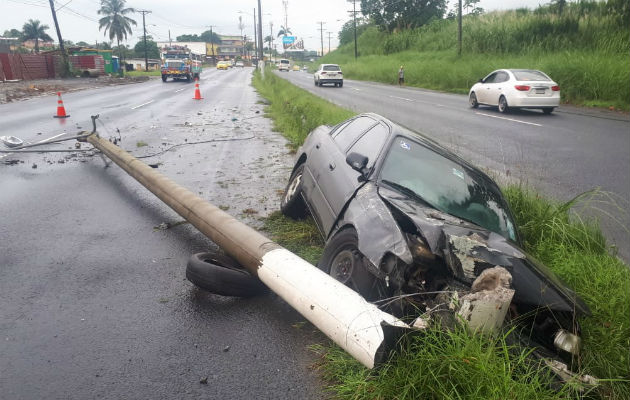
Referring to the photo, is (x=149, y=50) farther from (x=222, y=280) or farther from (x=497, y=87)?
(x=222, y=280)

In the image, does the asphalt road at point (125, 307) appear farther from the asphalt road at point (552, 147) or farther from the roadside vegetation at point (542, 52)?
the roadside vegetation at point (542, 52)

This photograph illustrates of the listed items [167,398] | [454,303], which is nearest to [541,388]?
[454,303]

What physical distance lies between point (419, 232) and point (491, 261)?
477 millimetres

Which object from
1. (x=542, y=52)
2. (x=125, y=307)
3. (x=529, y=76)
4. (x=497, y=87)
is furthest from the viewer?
(x=542, y=52)

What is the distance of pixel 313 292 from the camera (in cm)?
305

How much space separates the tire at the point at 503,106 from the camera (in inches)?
671

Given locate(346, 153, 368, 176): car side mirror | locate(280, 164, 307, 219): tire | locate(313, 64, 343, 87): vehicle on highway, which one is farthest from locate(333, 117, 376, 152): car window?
locate(313, 64, 343, 87): vehicle on highway

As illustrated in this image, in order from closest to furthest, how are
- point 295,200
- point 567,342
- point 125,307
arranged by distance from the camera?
point 567,342 < point 125,307 < point 295,200

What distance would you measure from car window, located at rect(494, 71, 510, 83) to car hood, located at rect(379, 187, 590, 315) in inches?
612

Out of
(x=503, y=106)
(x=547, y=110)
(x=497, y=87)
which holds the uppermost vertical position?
(x=497, y=87)

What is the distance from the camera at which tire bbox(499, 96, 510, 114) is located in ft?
55.9

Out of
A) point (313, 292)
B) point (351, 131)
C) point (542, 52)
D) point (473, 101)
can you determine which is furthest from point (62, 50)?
point (313, 292)

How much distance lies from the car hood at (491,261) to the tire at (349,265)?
1.50 feet

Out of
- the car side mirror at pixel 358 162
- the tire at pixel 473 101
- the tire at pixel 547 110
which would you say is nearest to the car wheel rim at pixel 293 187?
the car side mirror at pixel 358 162
